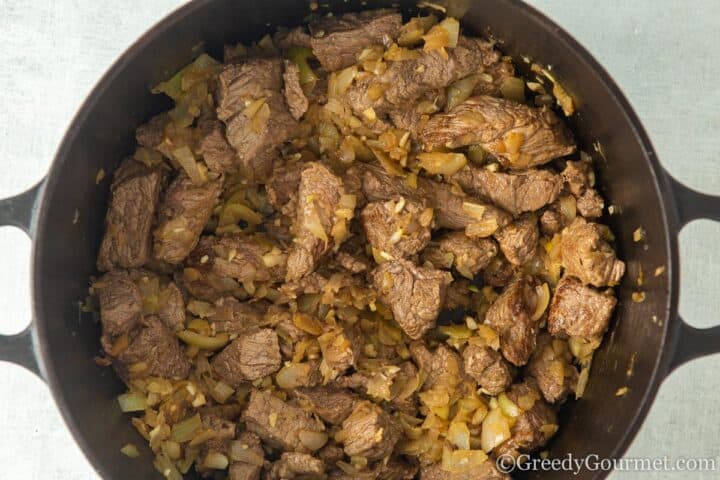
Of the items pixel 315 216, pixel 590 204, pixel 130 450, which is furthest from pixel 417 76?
pixel 130 450

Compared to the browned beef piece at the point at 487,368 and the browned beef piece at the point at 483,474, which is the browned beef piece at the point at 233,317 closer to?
the browned beef piece at the point at 487,368

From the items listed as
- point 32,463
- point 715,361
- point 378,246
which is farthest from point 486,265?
point 32,463

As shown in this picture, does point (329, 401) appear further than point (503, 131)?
Yes

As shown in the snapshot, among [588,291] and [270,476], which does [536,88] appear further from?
[270,476]

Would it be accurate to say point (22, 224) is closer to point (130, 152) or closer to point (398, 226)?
point (130, 152)

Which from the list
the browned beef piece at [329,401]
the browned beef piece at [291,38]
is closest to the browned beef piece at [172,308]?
the browned beef piece at [329,401]

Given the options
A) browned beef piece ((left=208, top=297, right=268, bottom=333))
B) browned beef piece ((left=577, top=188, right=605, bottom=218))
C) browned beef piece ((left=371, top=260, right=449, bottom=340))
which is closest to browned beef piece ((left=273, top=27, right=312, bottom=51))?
browned beef piece ((left=371, top=260, right=449, bottom=340))

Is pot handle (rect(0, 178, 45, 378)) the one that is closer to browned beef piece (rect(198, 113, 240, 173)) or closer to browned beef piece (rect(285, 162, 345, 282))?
browned beef piece (rect(198, 113, 240, 173))
